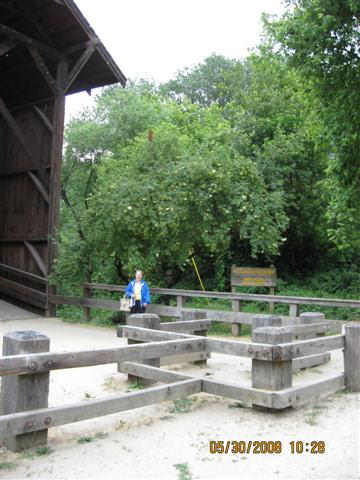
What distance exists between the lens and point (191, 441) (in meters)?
4.44

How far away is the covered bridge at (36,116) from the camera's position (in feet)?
49.6

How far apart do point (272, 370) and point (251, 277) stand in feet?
26.7

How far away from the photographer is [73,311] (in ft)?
53.1

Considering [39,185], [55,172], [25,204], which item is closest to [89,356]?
[55,172]

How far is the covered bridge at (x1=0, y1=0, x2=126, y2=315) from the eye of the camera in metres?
15.1

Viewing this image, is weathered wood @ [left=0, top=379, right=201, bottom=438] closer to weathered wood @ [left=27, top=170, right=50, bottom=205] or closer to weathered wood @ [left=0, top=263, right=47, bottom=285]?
weathered wood @ [left=0, top=263, right=47, bottom=285]

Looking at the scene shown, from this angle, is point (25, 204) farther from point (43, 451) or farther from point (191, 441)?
point (191, 441)

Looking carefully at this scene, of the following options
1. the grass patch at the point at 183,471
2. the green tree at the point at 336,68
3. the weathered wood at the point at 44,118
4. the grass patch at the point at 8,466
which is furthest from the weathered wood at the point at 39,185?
the grass patch at the point at 183,471

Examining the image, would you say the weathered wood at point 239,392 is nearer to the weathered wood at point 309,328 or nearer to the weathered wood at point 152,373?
the weathered wood at point 152,373

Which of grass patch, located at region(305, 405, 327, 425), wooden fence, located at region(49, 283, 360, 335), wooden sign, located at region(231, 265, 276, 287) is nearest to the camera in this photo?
grass patch, located at region(305, 405, 327, 425)

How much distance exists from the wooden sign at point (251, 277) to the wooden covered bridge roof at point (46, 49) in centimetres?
734

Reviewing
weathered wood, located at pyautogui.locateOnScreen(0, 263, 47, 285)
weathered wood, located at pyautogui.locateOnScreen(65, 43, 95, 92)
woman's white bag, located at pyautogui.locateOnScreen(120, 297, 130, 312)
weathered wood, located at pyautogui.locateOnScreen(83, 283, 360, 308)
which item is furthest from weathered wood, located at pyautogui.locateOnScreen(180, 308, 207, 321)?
weathered wood, located at pyautogui.locateOnScreen(65, 43, 95, 92)

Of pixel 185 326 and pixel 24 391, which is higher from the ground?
pixel 185 326

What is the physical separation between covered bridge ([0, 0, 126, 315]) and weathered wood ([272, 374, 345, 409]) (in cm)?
1060
